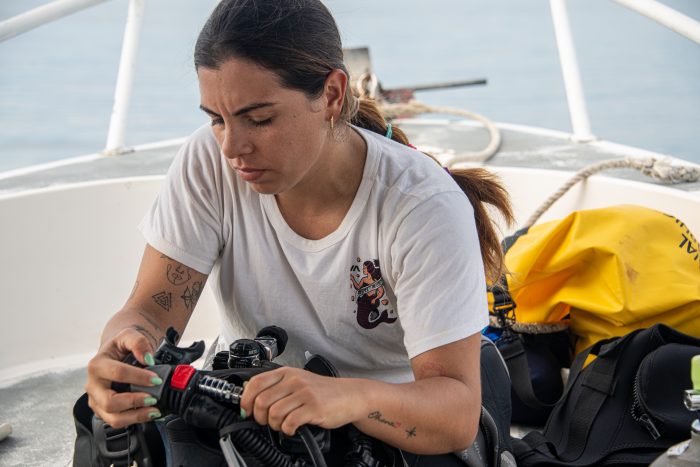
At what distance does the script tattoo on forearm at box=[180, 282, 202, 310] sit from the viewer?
159cm

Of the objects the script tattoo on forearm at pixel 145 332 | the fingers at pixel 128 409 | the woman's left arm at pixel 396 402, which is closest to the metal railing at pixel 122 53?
the script tattoo on forearm at pixel 145 332

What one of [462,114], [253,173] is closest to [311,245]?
[253,173]

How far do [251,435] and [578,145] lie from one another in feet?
8.37

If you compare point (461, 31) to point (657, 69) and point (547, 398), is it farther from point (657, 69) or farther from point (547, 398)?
point (547, 398)

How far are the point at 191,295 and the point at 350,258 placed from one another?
11.7 inches

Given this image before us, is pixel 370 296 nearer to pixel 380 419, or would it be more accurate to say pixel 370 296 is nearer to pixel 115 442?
pixel 380 419

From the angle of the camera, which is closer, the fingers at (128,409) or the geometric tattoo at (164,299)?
the fingers at (128,409)

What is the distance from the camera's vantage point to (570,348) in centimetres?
232

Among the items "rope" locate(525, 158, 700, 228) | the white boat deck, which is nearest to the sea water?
"rope" locate(525, 158, 700, 228)

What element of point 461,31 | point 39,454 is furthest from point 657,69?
point 39,454

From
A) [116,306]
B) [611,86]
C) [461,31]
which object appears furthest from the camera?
[461,31]

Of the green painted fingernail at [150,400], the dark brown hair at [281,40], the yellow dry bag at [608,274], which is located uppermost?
the dark brown hair at [281,40]

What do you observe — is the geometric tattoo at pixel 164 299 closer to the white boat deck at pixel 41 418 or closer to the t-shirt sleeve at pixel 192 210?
the t-shirt sleeve at pixel 192 210

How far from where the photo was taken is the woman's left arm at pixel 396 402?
1.19 m
